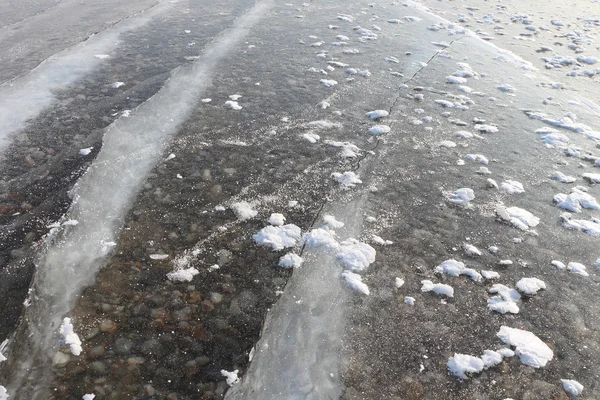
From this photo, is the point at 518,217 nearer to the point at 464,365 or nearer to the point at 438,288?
the point at 438,288

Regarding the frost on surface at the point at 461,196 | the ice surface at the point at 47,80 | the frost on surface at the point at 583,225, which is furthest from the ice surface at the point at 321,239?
the ice surface at the point at 47,80

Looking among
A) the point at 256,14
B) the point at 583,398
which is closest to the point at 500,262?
the point at 583,398

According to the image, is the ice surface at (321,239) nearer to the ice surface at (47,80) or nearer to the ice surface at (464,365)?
the ice surface at (464,365)

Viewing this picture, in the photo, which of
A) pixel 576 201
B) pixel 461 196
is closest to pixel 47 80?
pixel 461 196

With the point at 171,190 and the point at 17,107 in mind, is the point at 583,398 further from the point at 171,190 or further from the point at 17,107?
the point at 17,107

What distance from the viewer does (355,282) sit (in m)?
2.87

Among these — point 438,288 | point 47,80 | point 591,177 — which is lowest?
point 591,177

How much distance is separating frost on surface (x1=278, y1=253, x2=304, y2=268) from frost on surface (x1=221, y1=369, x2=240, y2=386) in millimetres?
841

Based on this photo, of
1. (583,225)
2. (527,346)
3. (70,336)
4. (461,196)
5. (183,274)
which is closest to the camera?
(70,336)

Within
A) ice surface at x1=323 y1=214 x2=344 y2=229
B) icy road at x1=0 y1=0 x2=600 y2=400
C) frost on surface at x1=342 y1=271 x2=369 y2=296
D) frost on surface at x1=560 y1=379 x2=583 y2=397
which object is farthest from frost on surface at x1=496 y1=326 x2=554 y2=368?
ice surface at x1=323 y1=214 x2=344 y2=229

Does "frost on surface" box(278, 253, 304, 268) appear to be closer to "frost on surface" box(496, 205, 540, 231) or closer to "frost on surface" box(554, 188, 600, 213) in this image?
"frost on surface" box(496, 205, 540, 231)

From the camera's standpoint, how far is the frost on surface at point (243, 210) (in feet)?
11.0

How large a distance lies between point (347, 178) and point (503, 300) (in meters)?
1.64

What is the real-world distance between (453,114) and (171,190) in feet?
11.5
